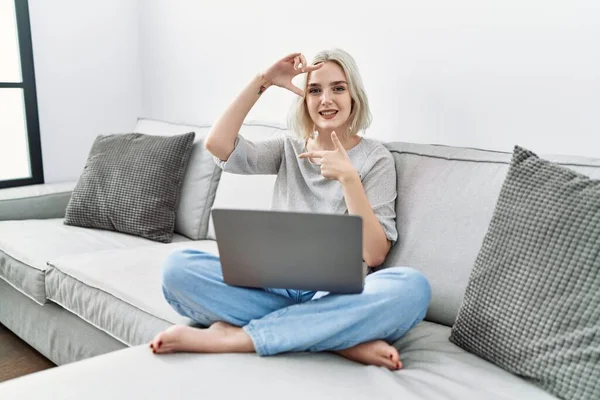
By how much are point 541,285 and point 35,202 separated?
2083 millimetres

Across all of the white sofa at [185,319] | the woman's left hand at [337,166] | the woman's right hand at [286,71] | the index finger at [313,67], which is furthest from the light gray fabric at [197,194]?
the woman's left hand at [337,166]

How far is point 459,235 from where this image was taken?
148 centimetres

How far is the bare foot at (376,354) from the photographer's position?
1.21 meters

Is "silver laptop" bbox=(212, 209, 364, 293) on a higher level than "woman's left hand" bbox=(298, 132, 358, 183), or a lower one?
lower

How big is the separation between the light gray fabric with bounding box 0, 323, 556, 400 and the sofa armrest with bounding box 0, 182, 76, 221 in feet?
4.80

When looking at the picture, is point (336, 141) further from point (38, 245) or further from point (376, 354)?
point (38, 245)

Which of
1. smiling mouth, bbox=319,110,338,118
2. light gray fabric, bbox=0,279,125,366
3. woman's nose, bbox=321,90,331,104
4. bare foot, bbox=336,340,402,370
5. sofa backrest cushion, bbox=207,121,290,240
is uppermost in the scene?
woman's nose, bbox=321,90,331,104

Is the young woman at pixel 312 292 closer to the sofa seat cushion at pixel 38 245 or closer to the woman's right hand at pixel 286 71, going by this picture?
the woman's right hand at pixel 286 71

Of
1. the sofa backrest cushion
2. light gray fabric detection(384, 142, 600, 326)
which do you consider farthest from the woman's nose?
the sofa backrest cushion

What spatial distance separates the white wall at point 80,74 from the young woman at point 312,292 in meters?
1.71

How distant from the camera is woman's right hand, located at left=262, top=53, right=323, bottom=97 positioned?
1730mm

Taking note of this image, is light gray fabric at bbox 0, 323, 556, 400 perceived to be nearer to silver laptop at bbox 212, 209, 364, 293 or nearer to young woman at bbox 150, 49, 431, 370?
young woman at bbox 150, 49, 431, 370

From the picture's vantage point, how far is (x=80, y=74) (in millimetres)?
3164

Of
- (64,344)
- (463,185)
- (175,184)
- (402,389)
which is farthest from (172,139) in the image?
(402,389)
